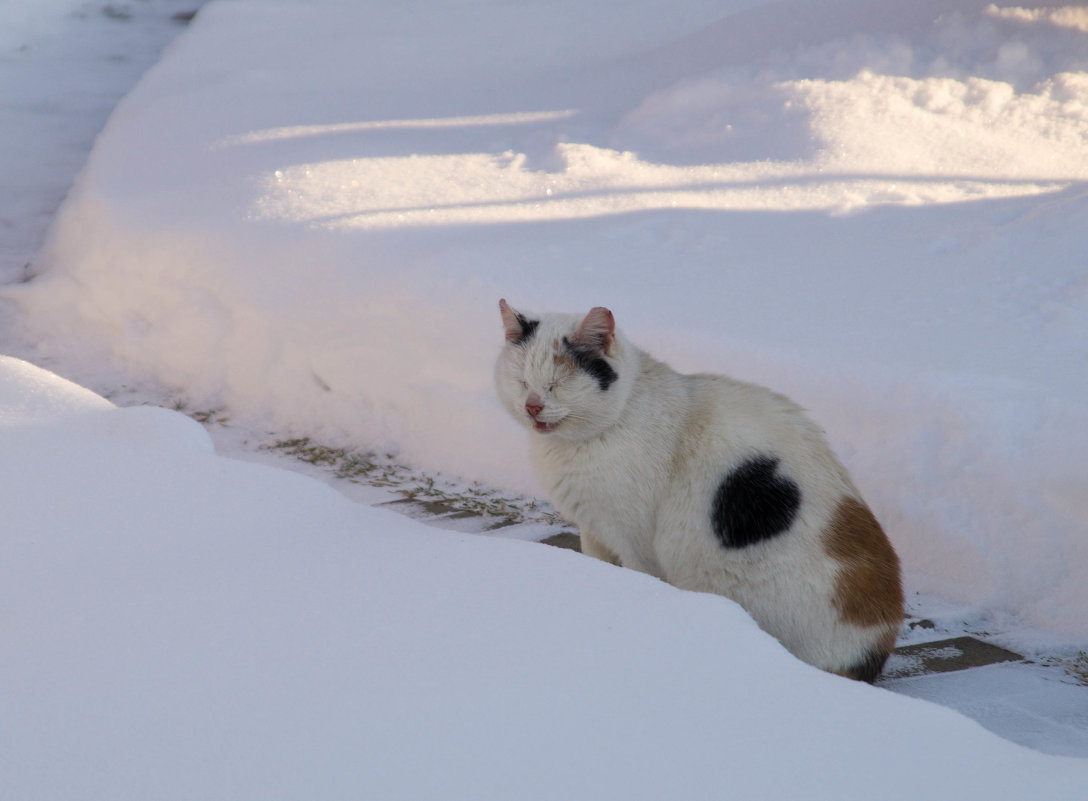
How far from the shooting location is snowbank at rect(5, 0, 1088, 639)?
285cm

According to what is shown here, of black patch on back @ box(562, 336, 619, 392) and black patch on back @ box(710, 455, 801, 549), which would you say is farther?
black patch on back @ box(562, 336, 619, 392)

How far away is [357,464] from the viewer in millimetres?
3709

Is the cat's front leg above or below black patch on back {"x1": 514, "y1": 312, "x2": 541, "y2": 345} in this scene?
below

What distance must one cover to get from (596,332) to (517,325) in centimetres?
24

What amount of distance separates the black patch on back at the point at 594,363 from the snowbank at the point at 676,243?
2.96 feet

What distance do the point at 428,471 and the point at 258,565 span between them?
1816 millimetres

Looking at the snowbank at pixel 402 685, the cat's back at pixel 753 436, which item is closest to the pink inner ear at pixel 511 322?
the cat's back at pixel 753 436

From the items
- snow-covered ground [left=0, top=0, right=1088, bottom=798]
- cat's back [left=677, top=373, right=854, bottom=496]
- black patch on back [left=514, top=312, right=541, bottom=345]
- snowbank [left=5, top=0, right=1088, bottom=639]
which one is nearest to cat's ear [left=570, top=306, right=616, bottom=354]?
black patch on back [left=514, top=312, right=541, bottom=345]

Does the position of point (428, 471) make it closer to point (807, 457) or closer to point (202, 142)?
point (807, 457)

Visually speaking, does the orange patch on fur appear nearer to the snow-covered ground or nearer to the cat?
the cat

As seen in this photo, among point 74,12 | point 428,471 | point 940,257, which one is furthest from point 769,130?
point 74,12

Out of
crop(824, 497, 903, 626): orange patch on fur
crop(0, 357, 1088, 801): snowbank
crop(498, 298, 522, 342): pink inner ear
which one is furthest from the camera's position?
crop(498, 298, 522, 342): pink inner ear

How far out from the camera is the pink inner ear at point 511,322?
253cm

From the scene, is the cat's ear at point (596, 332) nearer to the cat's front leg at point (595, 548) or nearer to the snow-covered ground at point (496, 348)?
the cat's front leg at point (595, 548)
